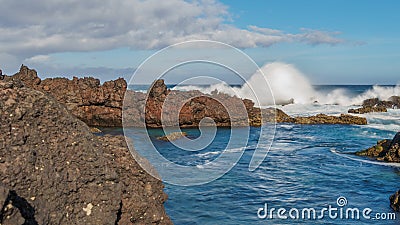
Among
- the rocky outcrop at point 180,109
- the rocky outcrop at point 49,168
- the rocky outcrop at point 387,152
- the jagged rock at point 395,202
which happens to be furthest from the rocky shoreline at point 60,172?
the rocky outcrop at point 180,109

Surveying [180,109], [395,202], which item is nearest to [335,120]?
[180,109]

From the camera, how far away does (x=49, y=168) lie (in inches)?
148

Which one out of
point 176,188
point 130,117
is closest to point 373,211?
point 176,188

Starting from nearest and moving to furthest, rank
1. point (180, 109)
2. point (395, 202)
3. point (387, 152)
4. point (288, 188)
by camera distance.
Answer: point (395, 202)
point (288, 188)
point (387, 152)
point (180, 109)

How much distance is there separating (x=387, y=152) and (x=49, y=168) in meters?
18.0

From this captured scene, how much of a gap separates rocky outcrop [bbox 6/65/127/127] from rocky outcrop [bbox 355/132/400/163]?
2311 centimetres

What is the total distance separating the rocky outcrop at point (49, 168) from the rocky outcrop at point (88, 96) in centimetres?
3293

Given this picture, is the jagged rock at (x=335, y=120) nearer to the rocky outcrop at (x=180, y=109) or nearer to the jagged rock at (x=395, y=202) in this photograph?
the rocky outcrop at (x=180, y=109)

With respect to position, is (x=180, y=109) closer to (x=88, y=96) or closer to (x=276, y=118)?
(x=88, y=96)

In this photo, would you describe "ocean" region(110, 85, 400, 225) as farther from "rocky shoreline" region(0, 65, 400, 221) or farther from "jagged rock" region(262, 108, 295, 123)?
"jagged rock" region(262, 108, 295, 123)

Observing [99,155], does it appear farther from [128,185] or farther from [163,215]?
[163,215]

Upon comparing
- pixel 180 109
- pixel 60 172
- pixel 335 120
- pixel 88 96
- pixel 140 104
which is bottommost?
pixel 60 172

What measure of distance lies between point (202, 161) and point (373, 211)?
8.86 meters

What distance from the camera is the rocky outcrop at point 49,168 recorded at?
3.48 m
